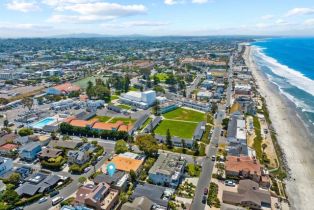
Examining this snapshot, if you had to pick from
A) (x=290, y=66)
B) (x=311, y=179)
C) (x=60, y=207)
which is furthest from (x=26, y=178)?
(x=290, y=66)

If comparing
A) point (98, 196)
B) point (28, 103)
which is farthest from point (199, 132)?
point (28, 103)

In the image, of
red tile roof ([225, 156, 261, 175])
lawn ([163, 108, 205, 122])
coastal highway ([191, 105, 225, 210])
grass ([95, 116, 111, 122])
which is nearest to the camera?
coastal highway ([191, 105, 225, 210])

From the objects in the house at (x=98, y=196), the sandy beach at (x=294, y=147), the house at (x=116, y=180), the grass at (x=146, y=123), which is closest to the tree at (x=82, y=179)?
the house at (x=116, y=180)

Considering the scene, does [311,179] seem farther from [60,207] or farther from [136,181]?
[60,207]

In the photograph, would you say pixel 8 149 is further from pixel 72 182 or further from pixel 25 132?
pixel 72 182

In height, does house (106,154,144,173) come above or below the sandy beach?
above

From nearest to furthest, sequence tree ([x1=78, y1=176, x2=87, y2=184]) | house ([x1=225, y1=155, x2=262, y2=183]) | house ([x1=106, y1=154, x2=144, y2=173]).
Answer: tree ([x1=78, y1=176, x2=87, y2=184]) < house ([x1=225, y1=155, x2=262, y2=183]) < house ([x1=106, y1=154, x2=144, y2=173])

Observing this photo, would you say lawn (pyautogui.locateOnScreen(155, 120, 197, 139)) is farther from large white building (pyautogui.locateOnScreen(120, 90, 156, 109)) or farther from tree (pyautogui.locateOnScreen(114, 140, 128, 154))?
large white building (pyautogui.locateOnScreen(120, 90, 156, 109))

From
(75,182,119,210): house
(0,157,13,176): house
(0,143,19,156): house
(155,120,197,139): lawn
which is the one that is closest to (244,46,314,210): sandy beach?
(155,120,197,139): lawn
